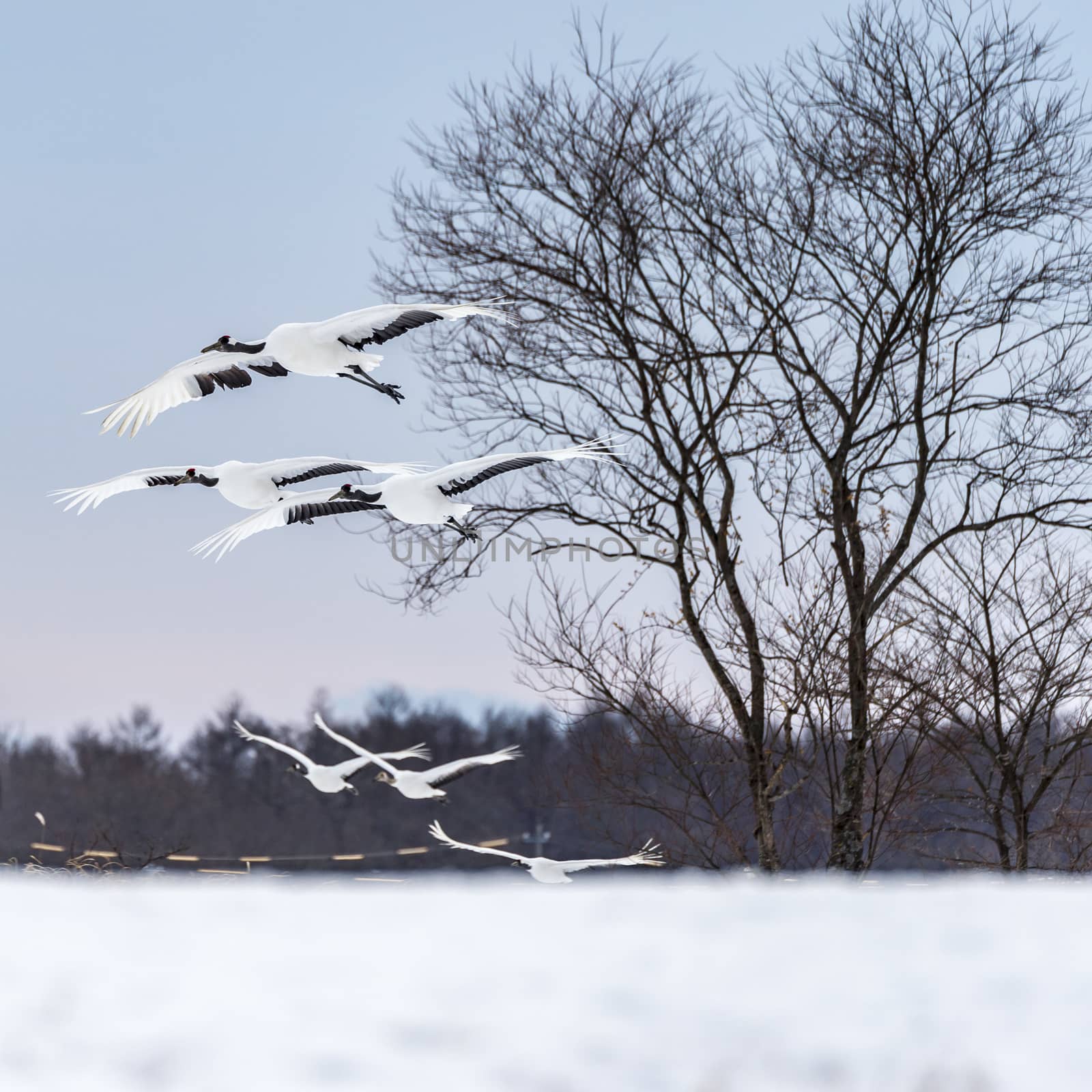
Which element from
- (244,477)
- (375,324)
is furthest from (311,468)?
(375,324)

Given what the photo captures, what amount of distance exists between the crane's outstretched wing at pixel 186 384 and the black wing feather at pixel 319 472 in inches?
19.1

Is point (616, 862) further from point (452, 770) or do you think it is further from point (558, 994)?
point (558, 994)

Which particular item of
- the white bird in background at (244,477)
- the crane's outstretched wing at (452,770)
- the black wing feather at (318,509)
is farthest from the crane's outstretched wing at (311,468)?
the crane's outstretched wing at (452,770)

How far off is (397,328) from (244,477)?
944 mm

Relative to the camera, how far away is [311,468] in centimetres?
543

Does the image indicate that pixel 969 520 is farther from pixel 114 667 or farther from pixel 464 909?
pixel 114 667

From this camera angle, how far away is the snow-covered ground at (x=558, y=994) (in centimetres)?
106

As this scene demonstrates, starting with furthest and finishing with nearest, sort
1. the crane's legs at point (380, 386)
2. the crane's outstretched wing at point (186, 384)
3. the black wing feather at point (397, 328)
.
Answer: the crane's outstretched wing at point (186, 384), the black wing feather at point (397, 328), the crane's legs at point (380, 386)

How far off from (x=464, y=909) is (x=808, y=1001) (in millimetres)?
578

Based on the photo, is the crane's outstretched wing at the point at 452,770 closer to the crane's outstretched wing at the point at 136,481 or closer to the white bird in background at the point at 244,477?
the white bird in background at the point at 244,477

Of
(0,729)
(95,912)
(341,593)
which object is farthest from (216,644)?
(95,912)

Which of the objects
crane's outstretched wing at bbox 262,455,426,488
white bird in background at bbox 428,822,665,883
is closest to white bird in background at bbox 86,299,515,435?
crane's outstretched wing at bbox 262,455,426,488

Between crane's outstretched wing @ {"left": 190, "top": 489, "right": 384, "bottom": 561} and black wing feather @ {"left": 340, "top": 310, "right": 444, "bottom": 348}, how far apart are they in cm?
67

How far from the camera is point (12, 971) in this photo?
1.31m
